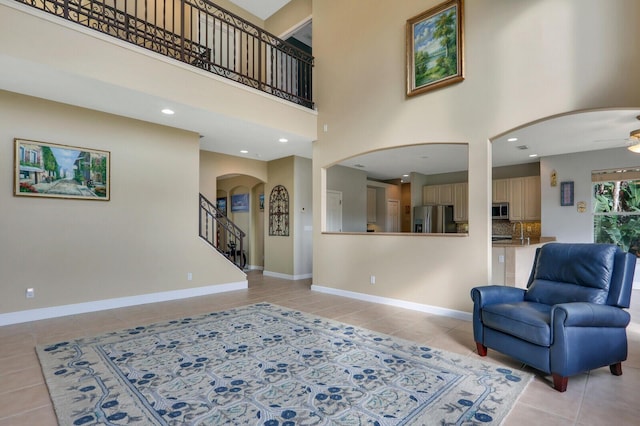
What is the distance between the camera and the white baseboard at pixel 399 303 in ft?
13.9

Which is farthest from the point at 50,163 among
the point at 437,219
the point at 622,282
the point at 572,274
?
the point at 437,219

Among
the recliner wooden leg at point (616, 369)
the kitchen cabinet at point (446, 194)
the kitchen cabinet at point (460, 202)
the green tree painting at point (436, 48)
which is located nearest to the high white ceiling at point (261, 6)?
the green tree painting at point (436, 48)

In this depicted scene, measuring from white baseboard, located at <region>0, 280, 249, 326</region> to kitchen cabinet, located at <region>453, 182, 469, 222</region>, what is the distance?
5.86m

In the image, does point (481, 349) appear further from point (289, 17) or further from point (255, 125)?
point (289, 17)

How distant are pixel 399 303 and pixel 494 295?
6.60 feet

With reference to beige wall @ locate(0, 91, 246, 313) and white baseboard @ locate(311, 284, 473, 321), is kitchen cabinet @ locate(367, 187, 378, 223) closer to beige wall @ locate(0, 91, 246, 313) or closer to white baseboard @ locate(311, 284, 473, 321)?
white baseboard @ locate(311, 284, 473, 321)

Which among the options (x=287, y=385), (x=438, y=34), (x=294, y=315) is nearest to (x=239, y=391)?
(x=287, y=385)

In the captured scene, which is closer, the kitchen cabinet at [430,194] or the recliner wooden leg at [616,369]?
the recliner wooden leg at [616,369]

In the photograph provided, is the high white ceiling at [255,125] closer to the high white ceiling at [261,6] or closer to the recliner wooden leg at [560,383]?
the high white ceiling at [261,6]

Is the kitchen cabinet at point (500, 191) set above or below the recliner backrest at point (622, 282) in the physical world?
above

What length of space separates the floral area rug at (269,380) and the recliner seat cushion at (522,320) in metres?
0.35

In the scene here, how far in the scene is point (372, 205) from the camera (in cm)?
1052

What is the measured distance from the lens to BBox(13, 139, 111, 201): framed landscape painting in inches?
161

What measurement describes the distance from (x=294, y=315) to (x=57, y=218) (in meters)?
3.49
